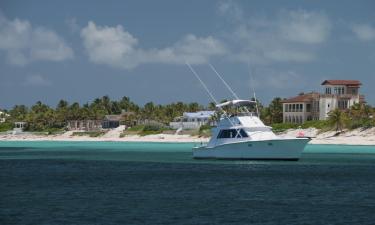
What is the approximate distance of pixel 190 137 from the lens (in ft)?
424

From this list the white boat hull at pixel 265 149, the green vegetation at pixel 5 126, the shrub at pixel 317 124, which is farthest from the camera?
the green vegetation at pixel 5 126

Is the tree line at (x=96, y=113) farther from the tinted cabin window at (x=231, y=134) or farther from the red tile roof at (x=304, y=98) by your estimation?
the tinted cabin window at (x=231, y=134)

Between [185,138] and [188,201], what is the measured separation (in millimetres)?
94845

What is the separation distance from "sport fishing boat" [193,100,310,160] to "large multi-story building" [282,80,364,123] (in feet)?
202

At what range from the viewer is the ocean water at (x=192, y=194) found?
30328mm

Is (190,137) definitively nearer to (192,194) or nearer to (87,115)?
(87,115)

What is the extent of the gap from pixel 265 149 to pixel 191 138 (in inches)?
2765

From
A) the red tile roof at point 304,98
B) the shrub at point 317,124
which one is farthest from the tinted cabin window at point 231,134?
the red tile roof at point 304,98

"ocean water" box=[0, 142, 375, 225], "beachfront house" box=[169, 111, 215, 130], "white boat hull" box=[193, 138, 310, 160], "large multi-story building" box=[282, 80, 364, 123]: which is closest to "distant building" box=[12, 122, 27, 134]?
"beachfront house" box=[169, 111, 215, 130]

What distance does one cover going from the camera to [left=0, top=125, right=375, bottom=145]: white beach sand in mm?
103750

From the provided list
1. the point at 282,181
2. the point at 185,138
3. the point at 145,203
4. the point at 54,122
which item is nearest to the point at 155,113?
the point at 54,122

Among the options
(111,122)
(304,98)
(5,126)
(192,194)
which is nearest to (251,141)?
(192,194)

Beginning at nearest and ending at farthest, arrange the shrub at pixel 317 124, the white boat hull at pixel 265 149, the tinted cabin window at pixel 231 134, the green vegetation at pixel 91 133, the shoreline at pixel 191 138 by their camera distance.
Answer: the white boat hull at pixel 265 149 < the tinted cabin window at pixel 231 134 < the shoreline at pixel 191 138 < the shrub at pixel 317 124 < the green vegetation at pixel 91 133

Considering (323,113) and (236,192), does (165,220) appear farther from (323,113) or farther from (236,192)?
(323,113)
